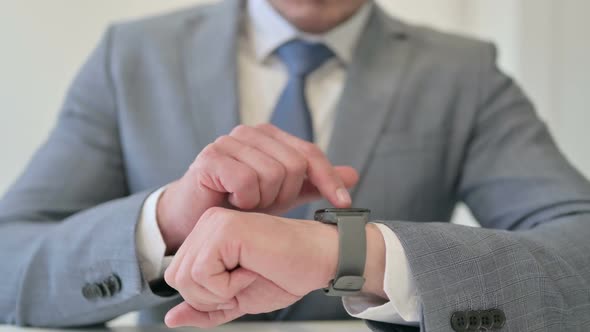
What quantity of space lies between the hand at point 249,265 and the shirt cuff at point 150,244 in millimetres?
127

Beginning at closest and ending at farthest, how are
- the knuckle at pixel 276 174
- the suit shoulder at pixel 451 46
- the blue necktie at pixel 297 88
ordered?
the knuckle at pixel 276 174 < the blue necktie at pixel 297 88 < the suit shoulder at pixel 451 46

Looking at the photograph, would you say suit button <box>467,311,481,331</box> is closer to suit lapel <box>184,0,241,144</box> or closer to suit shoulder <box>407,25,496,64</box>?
suit lapel <box>184,0,241,144</box>

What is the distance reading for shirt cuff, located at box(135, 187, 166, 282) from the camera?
680 millimetres

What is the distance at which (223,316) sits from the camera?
0.58 metres

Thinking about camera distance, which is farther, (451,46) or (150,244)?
(451,46)

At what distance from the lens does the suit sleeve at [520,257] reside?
0.57 m

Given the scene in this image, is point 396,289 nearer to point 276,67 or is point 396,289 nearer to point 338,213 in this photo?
point 338,213

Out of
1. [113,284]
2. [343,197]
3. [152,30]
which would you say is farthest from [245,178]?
[152,30]

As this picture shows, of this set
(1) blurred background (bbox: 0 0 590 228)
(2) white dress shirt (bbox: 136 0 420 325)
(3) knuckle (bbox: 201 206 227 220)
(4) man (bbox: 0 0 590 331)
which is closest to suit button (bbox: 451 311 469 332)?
(4) man (bbox: 0 0 590 331)

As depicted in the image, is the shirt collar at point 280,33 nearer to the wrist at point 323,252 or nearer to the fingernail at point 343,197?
the fingernail at point 343,197

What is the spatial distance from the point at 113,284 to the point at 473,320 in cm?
38

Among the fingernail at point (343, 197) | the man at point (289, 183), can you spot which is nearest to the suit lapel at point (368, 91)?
the man at point (289, 183)

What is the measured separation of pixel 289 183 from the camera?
0.66 metres

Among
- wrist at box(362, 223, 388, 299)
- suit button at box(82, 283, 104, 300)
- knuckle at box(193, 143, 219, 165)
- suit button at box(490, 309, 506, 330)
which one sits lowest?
suit button at box(82, 283, 104, 300)
